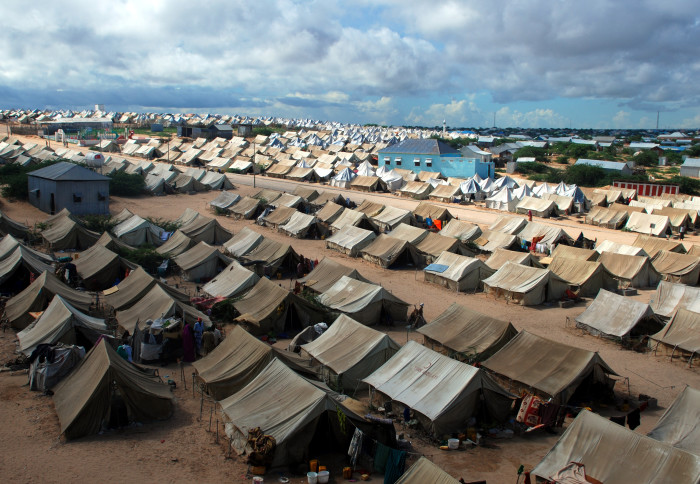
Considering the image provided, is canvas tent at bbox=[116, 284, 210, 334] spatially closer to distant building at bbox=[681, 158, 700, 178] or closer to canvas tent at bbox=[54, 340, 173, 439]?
canvas tent at bbox=[54, 340, 173, 439]

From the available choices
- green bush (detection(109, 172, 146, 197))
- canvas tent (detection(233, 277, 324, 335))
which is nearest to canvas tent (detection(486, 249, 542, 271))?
canvas tent (detection(233, 277, 324, 335))

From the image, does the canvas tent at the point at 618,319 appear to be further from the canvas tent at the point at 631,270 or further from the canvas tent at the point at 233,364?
the canvas tent at the point at 233,364

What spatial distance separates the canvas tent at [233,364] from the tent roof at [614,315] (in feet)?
43.9

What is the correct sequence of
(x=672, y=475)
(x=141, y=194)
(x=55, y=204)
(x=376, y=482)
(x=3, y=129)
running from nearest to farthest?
(x=672, y=475) → (x=376, y=482) → (x=55, y=204) → (x=141, y=194) → (x=3, y=129)

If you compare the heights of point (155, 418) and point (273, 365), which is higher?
point (273, 365)

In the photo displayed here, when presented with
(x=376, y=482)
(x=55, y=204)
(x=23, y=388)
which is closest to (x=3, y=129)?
(x=55, y=204)

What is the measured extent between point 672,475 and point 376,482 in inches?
235

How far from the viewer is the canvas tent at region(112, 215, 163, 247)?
34.6 meters

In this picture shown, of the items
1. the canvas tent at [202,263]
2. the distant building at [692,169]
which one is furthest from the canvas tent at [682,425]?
the distant building at [692,169]

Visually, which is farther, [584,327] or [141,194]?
[141,194]

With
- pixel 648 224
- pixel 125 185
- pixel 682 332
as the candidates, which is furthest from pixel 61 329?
pixel 648 224

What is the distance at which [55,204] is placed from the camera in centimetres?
4331

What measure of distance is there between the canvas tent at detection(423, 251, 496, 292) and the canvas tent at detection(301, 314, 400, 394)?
11039 mm

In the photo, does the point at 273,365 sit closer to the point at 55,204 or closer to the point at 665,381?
the point at 665,381
